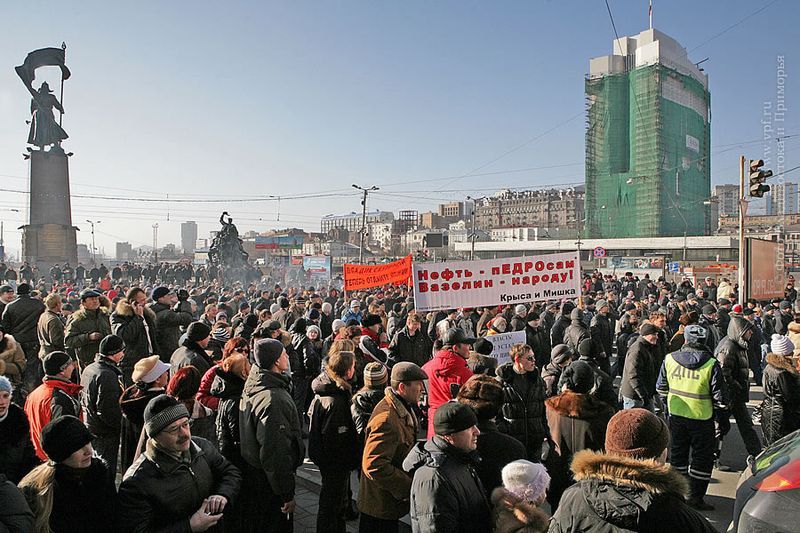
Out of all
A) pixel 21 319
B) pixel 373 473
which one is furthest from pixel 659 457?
pixel 21 319

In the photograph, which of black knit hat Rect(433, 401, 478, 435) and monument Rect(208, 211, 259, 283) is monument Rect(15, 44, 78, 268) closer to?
monument Rect(208, 211, 259, 283)

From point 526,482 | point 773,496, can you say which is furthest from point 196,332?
point 773,496

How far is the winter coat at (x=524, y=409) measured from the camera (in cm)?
506

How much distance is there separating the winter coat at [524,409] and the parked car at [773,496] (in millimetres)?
1814

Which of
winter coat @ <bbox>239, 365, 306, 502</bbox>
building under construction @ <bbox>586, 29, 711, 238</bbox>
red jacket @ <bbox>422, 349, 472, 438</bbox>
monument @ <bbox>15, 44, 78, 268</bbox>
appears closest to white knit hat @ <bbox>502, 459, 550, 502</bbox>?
winter coat @ <bbox>239, 365, 306, 502</bbox>

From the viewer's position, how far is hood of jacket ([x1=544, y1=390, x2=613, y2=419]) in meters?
4.35

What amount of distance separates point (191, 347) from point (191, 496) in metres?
3.07

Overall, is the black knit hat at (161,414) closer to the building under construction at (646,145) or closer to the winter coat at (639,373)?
the winter coat at (639,373)

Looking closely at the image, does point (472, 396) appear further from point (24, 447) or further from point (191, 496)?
point (24, 447)

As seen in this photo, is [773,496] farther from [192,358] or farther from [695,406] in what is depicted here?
[192,358]

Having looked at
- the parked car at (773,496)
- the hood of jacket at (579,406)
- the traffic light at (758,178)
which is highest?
the traffic light at (758,178)

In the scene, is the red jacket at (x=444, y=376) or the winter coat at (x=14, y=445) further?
the red jacket at (x=444, y=376)

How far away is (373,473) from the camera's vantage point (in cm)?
383

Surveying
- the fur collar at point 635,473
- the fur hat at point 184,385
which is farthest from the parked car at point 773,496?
the fur hat at point 184,385
